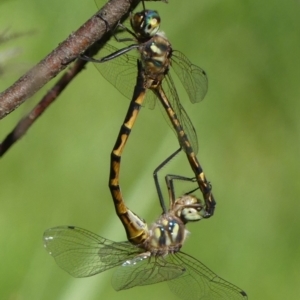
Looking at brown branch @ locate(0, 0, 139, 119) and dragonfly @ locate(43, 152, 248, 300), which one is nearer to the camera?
brown branch @ locate(0, 0, 139, 119)

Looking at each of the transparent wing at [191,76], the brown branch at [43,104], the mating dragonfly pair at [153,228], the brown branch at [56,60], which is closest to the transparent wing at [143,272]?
the mating dragonfly pair at [153,228]

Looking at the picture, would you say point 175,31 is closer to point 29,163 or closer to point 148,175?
point 29,163

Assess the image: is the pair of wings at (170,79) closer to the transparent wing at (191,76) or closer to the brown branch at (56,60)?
the transparent wing at (191,76)

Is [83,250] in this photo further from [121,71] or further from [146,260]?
[121,71]

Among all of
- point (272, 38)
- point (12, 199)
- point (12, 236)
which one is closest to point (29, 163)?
point (12, 199)

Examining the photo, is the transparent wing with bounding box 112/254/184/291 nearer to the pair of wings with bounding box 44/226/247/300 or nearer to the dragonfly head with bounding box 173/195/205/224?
the pair of wings with bounding box 44/226/247/300

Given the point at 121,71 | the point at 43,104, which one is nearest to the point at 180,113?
the point at 121,71

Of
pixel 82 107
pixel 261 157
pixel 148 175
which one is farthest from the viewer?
pixel 261 157

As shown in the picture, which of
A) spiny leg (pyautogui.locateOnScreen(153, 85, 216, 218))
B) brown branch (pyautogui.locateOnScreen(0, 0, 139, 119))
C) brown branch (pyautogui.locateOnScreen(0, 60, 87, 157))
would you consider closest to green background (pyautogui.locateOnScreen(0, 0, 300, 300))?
spiny leg (pyautogui.locateOnScreen(153, 85, 216, 218))
